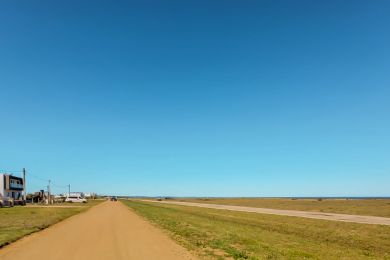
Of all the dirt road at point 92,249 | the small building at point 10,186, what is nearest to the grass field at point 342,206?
the dirt road at point 92,249

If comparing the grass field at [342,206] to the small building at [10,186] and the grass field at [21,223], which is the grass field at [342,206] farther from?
the small building at [10,186]

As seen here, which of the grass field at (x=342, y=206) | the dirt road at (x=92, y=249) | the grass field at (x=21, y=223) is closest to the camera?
the dirt road at (x=92, y=249)

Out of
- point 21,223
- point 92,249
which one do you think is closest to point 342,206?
point 21,223

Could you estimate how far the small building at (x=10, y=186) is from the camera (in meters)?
94.6

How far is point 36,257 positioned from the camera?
1475 cm

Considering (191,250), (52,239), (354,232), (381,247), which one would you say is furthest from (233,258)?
(354,232)

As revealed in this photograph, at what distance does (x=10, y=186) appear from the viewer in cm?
9875

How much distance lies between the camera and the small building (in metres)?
94.6

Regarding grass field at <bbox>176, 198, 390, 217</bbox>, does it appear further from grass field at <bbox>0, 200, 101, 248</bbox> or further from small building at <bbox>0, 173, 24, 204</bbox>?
small building at <bbox>0, 173, 24, 204</bbox>

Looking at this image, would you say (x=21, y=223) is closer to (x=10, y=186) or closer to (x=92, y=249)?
(x=92, y=249)

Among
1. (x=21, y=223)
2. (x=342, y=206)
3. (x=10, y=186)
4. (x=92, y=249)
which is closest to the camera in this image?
(x=92, y=249)

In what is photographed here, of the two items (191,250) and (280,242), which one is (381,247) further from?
(191,250)

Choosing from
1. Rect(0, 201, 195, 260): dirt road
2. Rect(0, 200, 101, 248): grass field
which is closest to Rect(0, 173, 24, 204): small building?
Rect(0, 200, 101, 248): grass field

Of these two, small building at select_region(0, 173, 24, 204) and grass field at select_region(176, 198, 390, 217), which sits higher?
small building at select_region(0, 173, 24, 204)
